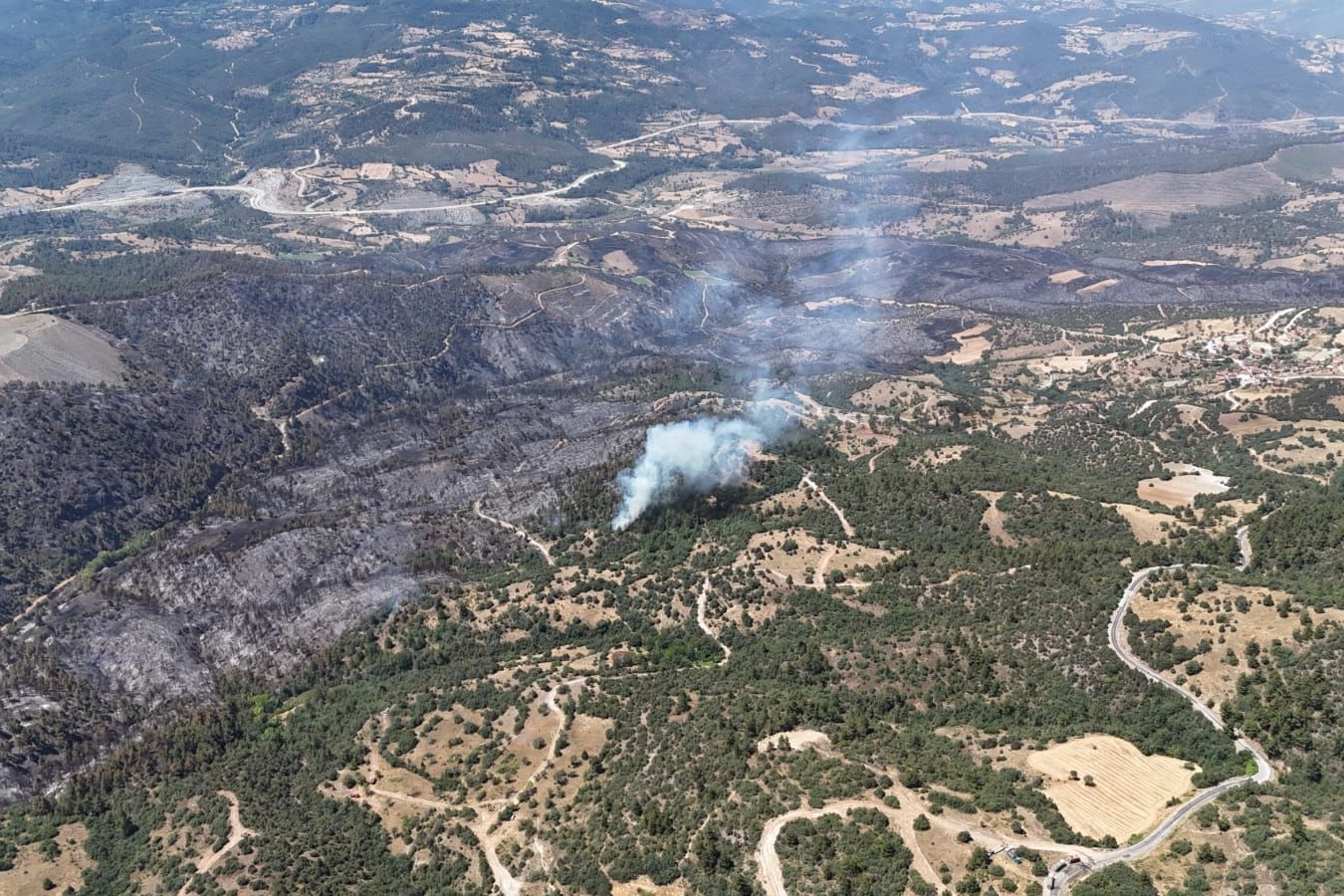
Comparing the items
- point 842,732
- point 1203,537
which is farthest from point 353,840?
point 1203,537

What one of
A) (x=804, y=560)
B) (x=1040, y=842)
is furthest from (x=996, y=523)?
(x=1040, y=842)

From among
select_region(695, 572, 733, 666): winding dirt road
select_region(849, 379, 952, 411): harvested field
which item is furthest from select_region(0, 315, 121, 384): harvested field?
select_region(849, 379, 952, 411): harvested field

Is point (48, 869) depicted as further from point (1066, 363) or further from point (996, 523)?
point (1066, 363)

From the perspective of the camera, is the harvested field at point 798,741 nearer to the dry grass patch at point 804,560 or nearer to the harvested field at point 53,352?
the dry grass patch at point 804,560

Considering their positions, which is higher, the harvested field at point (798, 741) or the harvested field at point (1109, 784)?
the harvested field at point (1109, 784)

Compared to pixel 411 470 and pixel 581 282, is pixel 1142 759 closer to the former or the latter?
pixel 411 470

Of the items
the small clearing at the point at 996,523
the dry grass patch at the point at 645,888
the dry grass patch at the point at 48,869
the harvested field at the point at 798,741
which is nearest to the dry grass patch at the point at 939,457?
the small clearing at the point at 996,523

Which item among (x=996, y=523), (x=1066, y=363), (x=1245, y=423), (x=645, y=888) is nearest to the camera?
(x=645, y=888)
